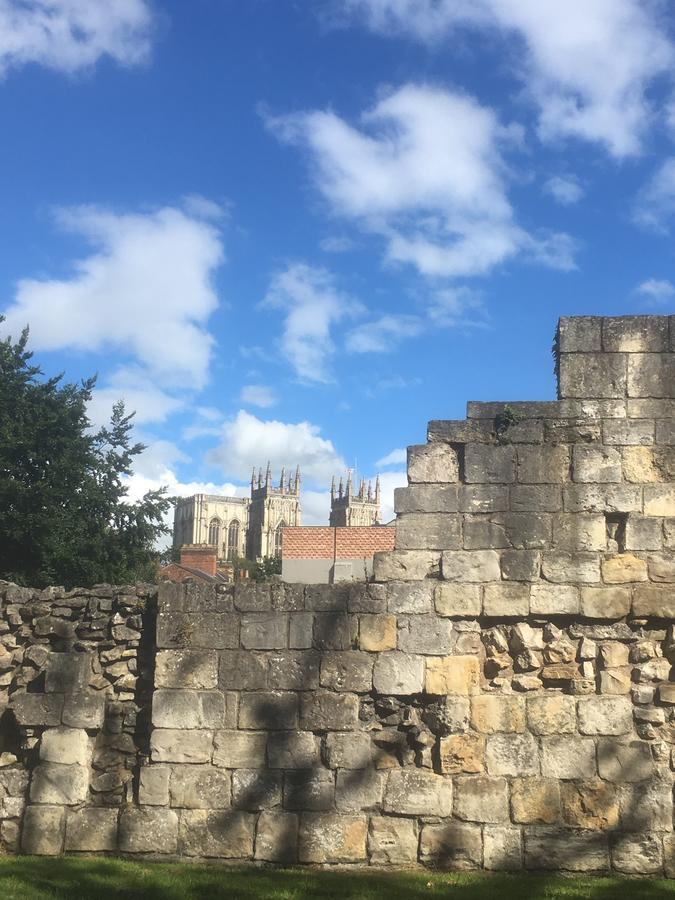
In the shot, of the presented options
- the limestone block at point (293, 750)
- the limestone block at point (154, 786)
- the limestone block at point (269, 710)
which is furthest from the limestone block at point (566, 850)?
the limestone block at point (154, 786)

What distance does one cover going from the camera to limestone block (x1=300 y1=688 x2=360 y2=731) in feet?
24.7

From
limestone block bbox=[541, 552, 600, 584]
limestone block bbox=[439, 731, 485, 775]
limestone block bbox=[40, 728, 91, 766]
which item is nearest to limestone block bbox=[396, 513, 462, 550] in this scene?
limestone block bbox=[541, 552, 600, 584]

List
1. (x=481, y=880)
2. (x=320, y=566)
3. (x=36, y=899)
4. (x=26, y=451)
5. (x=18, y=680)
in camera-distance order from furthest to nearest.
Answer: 1. (x=320, y=566)
2. (x=26, y=451)
3. (x=18, y=680)
4. (x=481, y=880)
5. (x=36, y=899)

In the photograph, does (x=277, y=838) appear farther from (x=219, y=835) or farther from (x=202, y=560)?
(x=202, y=560)

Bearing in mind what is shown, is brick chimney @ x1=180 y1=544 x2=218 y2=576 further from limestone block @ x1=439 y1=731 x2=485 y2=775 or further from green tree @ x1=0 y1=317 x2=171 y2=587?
limestone block @ x1=439 y1=731 x2=485 y2=775

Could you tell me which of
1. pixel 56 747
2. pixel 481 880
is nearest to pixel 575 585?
pixel 481 880

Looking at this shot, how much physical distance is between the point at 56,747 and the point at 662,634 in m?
5.22

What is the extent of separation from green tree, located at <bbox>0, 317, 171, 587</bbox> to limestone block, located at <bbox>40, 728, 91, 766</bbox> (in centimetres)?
1579

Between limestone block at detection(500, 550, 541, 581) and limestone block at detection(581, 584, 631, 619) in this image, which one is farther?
limestone block at detection(500, 550, 541, 581)

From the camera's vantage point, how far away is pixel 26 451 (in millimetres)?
24156

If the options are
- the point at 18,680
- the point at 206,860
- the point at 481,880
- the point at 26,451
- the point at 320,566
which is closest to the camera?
the point at 481,880

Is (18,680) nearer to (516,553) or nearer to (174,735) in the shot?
(174,735)

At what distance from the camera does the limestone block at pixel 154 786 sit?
7.58 metres

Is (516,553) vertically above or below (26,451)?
below
